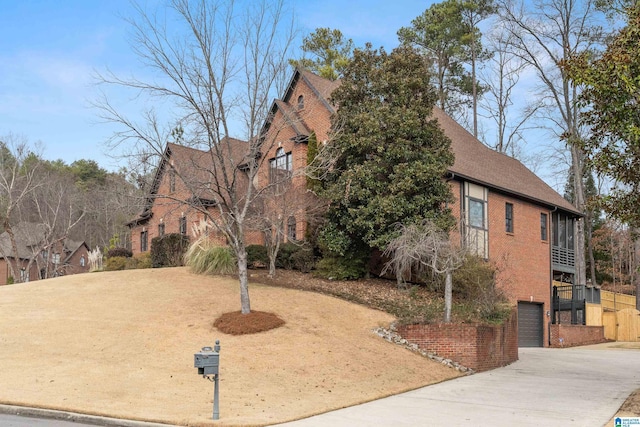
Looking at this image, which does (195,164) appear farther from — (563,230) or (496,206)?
(563,230)

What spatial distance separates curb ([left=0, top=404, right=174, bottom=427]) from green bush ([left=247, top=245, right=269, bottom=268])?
14752mm

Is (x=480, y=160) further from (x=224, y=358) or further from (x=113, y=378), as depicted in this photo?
(x=113, y=378)

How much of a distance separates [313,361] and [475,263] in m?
9.17

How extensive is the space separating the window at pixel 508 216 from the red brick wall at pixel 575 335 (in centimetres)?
519

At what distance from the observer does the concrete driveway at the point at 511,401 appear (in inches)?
416

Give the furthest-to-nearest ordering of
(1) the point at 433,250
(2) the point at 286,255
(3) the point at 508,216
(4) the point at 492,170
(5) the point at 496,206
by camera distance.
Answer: (4) the point at 492,170, (3) the point at 508,216, (5) the point at 496,206, (2) the point at 286,255, (1) the point at 433,250

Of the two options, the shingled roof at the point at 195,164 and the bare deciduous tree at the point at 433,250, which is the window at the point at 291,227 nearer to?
the shingled roof at the point at 195,164

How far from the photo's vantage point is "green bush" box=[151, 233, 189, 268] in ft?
91.4

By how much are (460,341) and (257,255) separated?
10.6 metres

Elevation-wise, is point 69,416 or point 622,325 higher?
point 69,416

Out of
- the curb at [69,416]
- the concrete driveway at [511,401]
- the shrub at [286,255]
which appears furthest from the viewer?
the shrub at [286,255]

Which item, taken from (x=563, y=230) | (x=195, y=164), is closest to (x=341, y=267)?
(x=195, y=164)

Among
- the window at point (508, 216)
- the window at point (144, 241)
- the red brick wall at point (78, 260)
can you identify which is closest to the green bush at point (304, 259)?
the window at point (508, 216)

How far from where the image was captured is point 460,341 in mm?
17453
